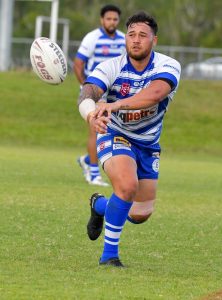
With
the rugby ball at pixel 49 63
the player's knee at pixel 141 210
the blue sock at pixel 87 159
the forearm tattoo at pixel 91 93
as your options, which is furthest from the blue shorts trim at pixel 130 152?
the blue sock at pixel 87 159

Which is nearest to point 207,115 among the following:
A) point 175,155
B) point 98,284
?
point 175,155

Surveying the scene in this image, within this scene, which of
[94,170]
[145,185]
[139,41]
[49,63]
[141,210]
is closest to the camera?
[139,41]

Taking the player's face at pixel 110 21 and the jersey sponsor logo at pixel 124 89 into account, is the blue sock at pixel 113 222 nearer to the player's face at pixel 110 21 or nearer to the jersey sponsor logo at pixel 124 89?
the jersey sponsor logo at pixel 124 89

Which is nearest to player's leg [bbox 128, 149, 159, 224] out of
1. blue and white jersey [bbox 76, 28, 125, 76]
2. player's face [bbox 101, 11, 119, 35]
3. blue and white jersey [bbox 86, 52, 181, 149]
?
blue and white jersey [bbox 86, 52, 181, 149]

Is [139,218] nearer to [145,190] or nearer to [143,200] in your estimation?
[143,200]

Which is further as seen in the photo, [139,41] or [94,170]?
[94,170]

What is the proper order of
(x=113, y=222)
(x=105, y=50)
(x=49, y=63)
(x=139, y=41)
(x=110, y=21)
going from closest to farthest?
(x=113, y=222), (x=139, y=41), (x=49, y=63), (x=110, y=21), (x=105, y=50)

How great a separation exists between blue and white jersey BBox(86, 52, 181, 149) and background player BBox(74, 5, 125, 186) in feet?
21.3

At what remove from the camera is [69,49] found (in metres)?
38.9

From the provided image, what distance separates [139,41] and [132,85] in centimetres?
36

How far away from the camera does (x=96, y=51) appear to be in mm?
15555

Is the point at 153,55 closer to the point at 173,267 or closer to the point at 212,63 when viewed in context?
the point at 173,267

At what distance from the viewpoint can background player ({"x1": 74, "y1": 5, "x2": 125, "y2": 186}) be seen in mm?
15258

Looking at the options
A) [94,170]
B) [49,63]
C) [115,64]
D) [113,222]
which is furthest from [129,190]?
[94,170]
